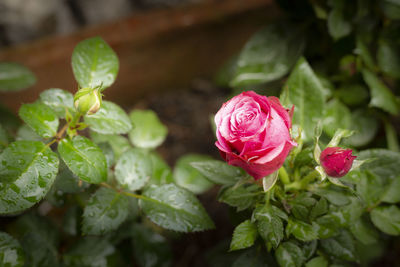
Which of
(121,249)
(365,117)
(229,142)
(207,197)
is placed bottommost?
(207,197)

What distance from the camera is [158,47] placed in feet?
5.20

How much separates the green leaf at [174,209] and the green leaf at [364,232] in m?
0.29

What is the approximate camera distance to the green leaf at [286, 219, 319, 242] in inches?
24.9

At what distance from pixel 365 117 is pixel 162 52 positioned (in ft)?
3.04

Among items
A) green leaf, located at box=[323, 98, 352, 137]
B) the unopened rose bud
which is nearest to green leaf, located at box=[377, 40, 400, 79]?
green leaf, located at box=[323, 98, 352, 137]

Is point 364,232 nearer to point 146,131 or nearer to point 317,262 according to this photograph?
point 317,262

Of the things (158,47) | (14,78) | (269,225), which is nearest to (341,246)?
(269,225)

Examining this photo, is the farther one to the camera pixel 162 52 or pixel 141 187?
pixel 162 52

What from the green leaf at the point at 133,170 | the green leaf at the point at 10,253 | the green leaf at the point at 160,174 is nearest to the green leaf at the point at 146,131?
the green leaf at the point at 160,174

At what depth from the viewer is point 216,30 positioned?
1.63 meters

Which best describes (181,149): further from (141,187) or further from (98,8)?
(141,187)

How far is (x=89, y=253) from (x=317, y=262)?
49 centimetres

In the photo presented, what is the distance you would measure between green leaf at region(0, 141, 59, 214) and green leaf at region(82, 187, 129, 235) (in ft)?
0.36

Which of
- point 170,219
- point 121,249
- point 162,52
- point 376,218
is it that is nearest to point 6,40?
point 162,52
